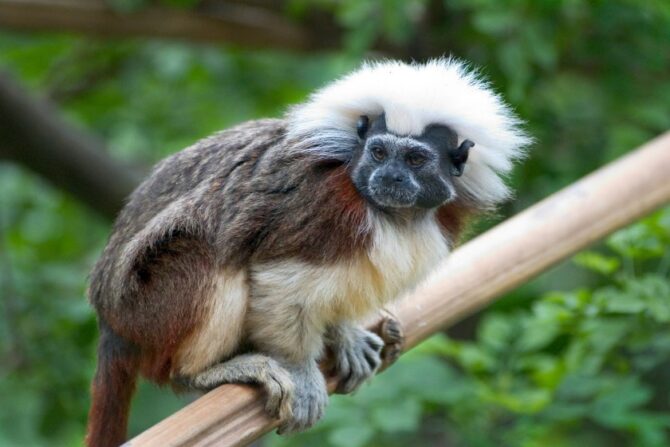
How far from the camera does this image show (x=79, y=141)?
5.32m

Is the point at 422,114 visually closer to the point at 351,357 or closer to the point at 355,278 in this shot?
the point at 355,278

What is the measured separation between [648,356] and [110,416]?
69.7 inches

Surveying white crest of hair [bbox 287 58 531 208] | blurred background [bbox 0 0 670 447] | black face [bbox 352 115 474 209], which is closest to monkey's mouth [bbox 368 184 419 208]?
black face [bbox 352 115 474 209]

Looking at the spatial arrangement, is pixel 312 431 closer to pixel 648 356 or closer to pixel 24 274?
pixel 648 356

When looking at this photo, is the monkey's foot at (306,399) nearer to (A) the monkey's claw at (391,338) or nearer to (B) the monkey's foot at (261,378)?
(B) the monkey's foot at (261,378)

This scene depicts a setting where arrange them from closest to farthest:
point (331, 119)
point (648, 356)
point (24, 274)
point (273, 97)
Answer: point (331, 119)
point (648, 356)
point (24, 274)
point (273, 97)

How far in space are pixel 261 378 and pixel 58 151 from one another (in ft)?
9.19

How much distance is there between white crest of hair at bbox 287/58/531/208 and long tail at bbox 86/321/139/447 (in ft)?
2.50

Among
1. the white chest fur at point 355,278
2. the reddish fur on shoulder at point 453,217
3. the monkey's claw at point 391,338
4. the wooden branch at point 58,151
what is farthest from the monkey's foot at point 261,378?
the wooden branch at point 58,151

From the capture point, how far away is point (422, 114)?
285cm

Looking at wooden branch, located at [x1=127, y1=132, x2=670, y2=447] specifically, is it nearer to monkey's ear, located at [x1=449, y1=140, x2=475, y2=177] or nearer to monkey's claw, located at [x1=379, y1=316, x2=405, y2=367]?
monkey's claw, located at [x1=379, y1=316, x2=405, y2=367]

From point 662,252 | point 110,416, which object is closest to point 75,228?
point 110,416

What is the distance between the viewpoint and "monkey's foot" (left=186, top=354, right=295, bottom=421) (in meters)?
2.85

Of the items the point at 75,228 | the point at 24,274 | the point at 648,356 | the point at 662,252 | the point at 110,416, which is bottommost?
the point at 110,416
